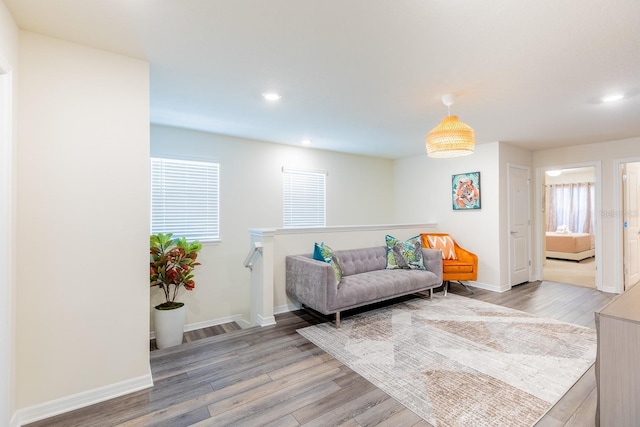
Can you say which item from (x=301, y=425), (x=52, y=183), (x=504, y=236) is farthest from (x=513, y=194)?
(x=52, y=183)

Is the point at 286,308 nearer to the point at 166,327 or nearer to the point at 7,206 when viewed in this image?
the point at 166,327

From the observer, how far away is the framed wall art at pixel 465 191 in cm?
501

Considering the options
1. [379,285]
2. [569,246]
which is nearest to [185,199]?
[379,285]

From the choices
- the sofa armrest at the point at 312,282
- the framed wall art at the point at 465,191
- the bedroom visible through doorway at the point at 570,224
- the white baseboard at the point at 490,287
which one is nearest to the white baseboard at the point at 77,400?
the sofa armrest at the point at 312,282

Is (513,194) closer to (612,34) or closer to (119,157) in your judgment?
(612,34)

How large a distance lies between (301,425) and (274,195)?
3.70 m

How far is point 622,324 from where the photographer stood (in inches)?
49.1

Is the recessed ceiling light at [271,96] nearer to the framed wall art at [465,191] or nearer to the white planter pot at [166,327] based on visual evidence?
the white planter pot at [166,327]

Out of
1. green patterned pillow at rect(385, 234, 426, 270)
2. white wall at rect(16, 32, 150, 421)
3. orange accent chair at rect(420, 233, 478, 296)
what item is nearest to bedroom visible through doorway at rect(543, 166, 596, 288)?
orange accent chair at rect(420, 233, 478, 296)

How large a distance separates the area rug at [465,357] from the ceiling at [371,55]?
2442 millimetres

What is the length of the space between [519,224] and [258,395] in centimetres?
519

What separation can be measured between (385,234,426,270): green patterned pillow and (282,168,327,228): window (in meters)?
1.69

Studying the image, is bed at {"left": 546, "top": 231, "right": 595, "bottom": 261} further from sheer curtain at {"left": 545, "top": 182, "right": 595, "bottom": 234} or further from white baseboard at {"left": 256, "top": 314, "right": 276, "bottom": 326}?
white baseboard at {"left": 256, "top": 314, "right": 276, "bottom": 326}

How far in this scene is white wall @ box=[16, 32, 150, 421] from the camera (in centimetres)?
187
